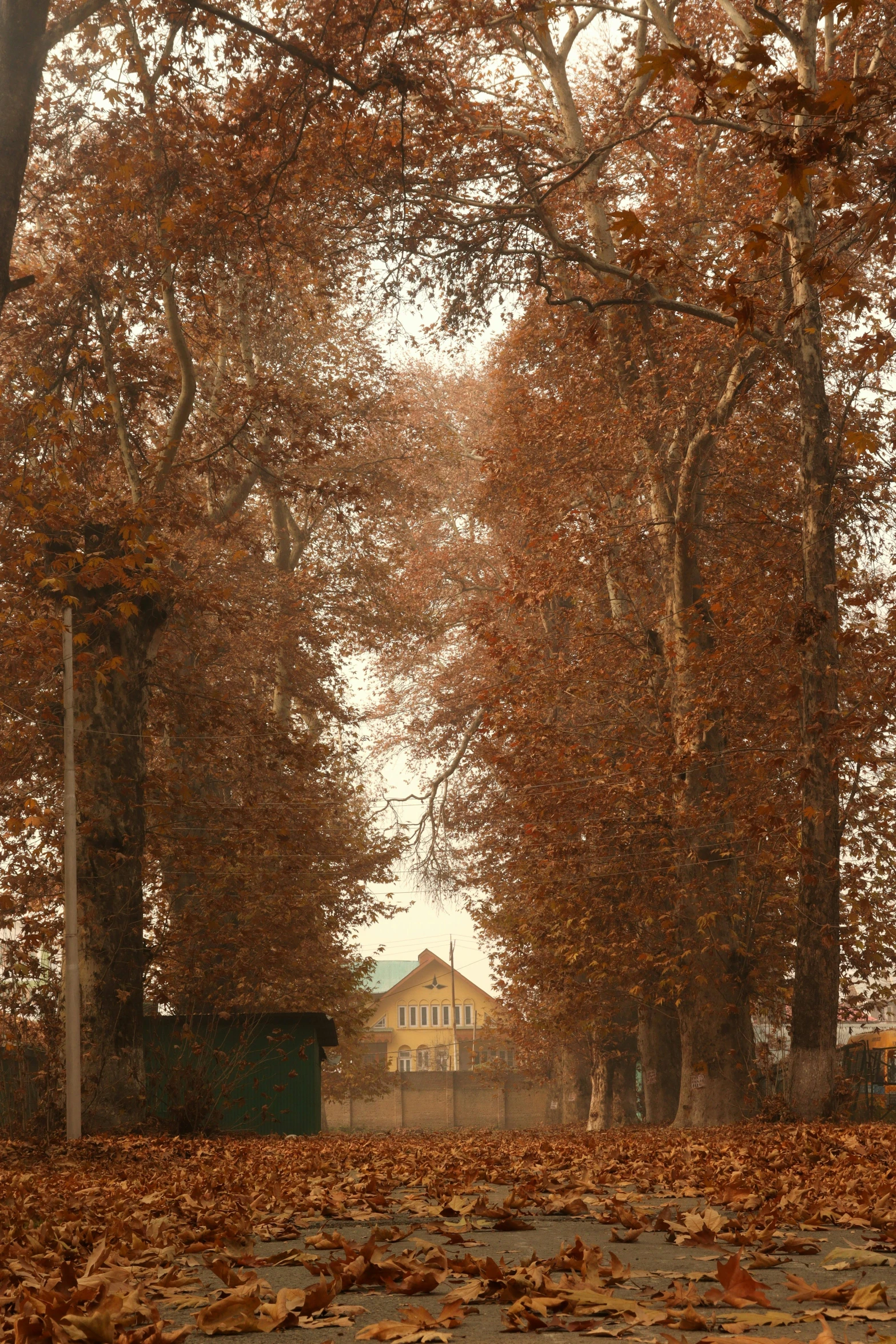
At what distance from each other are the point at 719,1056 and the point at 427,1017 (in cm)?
6763

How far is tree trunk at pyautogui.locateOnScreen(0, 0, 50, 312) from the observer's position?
354 inches

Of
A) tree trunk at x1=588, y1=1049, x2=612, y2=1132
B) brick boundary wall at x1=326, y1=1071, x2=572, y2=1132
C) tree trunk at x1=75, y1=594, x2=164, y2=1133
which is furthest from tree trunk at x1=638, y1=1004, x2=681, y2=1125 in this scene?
brick boundary wall at x1=326, y1=1071, x2=572, y2=1132

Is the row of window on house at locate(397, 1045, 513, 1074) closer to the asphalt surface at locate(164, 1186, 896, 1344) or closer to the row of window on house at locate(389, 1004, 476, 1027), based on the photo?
the row of window on house at locate(389, 1004, 476, 1027)

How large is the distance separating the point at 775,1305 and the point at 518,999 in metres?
33.6

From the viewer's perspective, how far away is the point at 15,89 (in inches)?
362

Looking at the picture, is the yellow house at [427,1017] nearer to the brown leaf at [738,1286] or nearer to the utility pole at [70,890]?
the utility pole at [70,890]

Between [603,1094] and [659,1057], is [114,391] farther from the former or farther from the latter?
[603,1094]

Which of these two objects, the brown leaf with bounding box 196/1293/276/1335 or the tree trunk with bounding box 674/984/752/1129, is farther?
the tree trunk with bounding box 674/984/752/1129

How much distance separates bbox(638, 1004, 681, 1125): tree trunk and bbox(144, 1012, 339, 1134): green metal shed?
6525 mm

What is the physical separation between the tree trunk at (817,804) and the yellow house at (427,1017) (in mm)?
69588

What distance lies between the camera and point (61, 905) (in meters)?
18.2

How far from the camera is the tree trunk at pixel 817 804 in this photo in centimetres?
1420

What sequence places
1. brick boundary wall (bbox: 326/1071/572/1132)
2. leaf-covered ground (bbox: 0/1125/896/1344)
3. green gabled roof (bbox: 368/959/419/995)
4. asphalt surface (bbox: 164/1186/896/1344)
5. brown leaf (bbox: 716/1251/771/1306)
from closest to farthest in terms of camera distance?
1. asphalt surface (bbox: 164/1186/896/1344)
2. leaf-covered ground (bbox: 0/1125/896/1344)
3. brown leaf (bbox: 716/1251/771/1306)
4. brick boundary wall (bbox: 326/1071/572/1132)
5. green gabled roof (bbox: 368/959/419/995)

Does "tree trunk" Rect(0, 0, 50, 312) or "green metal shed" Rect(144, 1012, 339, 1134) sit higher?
"tree trunk" Rect(0, 0, 50, 312)
